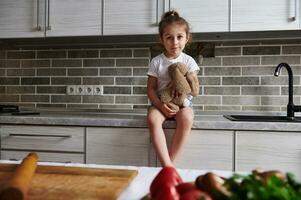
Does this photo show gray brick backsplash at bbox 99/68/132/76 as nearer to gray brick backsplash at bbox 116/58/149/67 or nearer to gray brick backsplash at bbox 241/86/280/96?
gray brick backsplash at bbox 116/58/149/67

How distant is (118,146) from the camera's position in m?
1.67

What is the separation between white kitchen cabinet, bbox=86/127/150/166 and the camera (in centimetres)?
165

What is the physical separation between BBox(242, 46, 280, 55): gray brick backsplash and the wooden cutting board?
5.09 feet

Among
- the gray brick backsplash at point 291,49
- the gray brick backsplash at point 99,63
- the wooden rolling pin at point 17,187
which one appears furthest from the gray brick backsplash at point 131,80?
the wooden rolling pin at point 17,187

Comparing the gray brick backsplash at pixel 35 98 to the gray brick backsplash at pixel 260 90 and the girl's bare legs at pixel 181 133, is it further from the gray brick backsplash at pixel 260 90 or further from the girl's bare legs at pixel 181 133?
the gray brick backsplash at pixel 260 90

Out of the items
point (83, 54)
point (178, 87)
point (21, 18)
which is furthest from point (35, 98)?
point (178, 87)

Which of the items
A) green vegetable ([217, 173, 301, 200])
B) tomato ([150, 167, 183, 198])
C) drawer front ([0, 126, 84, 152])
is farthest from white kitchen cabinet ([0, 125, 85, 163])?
green vegetable ([217, 173, 301, 200])

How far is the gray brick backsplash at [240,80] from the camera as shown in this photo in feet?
Answer: 6.79

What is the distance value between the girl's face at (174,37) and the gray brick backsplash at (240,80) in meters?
0.55

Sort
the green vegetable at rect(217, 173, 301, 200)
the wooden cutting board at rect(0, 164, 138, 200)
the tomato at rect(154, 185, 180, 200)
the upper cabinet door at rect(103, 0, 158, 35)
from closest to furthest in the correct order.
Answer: the green vegetable at rect(217, 173, 301, 200), the tomato at rect(154, 185, 180, 200), the wooden cutting board at rect(0, 164, 138, 200), the upper cabinet door at rect(103, 0, 158, 35)

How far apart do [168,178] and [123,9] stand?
5.20 feet

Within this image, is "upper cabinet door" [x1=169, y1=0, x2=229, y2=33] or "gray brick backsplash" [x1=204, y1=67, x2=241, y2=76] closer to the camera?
"upper cabinet door" [x1=169, y1=0, x2=229, y2=33]

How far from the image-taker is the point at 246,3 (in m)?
1.80

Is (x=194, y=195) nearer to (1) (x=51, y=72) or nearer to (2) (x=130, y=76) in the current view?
(2) (x=130, y=76)
